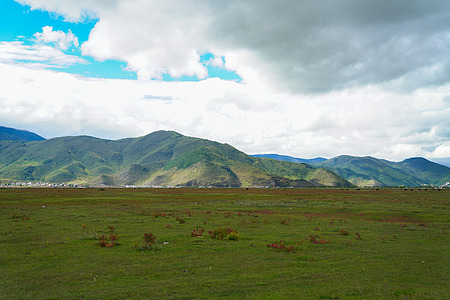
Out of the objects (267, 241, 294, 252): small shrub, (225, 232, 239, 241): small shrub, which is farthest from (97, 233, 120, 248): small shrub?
(267, 241, 294, 252): small shrub

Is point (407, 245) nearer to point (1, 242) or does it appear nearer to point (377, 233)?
point (377, 233)

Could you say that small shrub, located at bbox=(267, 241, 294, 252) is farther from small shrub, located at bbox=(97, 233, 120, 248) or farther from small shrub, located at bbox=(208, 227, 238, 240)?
small shrub, located at bbox=(97, 233, 120, 248)

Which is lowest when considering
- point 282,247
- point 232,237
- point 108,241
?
point 108,241

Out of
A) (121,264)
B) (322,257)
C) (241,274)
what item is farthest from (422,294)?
(121,264)

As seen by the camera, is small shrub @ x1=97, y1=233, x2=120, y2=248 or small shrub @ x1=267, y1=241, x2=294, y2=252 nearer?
small shrub @ x1=267, y1=241, x2=294, y2=252

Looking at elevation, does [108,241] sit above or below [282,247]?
below

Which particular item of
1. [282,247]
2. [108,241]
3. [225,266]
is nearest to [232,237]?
[282,247]

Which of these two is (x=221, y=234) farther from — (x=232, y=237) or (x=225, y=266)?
(x=225, y=266)

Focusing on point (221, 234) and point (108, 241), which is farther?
point (221, 234)

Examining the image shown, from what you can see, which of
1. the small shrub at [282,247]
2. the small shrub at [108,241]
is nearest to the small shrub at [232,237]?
the small shrub at [282,247]

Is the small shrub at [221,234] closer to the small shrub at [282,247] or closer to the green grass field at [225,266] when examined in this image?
the green grass field at [225,266]

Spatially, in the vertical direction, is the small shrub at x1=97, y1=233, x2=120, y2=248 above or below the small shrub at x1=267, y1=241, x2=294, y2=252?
below

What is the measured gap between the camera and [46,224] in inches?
1324

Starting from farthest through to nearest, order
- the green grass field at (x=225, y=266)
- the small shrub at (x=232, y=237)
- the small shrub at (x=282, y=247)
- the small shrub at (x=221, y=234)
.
A: the small shrub at (x=221, y=234), the small shrub at (x=232, y=237), the small shrub at (x=282, y=247), the green grass field at (x=225, y=266)
